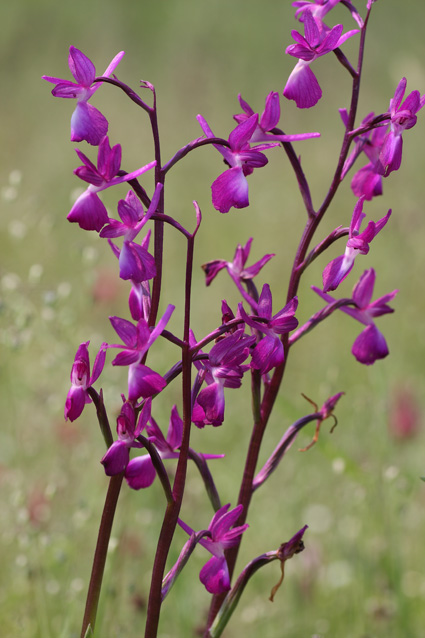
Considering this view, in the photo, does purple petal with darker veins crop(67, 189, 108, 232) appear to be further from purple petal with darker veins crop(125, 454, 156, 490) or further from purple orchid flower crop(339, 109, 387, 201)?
purple orchid flower crop(339, 109, 387, 201)

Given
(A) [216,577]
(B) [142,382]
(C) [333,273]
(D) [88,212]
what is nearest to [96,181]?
(D) [88,212]

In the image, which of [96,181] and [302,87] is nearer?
[96,181]

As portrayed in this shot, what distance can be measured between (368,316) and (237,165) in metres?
0.39

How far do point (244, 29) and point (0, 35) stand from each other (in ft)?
8.03

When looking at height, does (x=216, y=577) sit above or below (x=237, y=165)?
below

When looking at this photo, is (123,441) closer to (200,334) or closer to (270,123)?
(270,123)

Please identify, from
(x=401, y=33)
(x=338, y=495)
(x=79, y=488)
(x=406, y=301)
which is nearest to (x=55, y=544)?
(x=79, y=488)

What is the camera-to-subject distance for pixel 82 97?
1203 mm

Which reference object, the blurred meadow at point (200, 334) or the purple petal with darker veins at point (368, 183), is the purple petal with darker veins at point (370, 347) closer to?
the purple petal with darker veins at point (368, 183)

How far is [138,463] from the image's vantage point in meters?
1.34

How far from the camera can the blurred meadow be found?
2.13 meters

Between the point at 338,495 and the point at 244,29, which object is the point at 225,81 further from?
the point at 338,495

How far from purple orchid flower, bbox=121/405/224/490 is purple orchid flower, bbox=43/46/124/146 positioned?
1.47 ft

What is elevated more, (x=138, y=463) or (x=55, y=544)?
(x=138, y=463)
